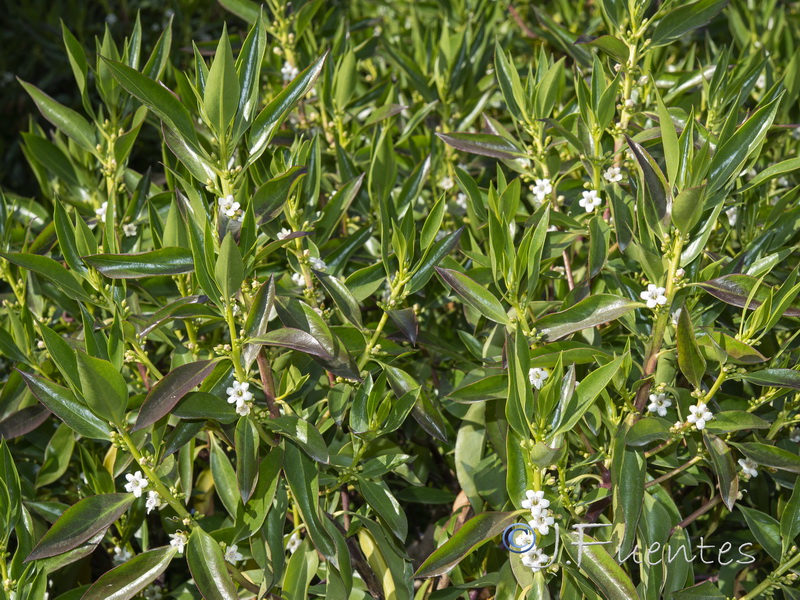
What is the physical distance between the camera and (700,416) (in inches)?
49.2

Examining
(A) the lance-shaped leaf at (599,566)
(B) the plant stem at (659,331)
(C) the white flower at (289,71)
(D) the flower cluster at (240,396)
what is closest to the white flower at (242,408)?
(D) the flower cluster at (240,396)

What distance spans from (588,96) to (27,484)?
1.29 meters

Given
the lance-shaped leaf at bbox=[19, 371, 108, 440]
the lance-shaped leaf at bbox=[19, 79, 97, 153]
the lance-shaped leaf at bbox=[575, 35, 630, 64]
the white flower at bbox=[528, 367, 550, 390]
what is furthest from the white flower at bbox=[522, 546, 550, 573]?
the lance-shaped leaf at bbox=[19, 79, 97, 153]

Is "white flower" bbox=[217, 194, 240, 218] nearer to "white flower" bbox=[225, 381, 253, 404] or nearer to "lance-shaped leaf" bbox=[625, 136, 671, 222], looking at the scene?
"white flower" bbox=[225, 381, 253, 404]

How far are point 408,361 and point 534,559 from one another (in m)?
0.52

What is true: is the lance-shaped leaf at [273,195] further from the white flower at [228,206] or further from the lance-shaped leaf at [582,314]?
the lance-shaped leaf at [582,314]

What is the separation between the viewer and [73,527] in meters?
1.22

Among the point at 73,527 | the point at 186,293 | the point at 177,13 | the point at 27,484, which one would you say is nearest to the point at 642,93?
the point at 186,293

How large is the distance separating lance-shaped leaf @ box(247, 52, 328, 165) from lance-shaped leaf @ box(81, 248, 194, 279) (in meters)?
0.20

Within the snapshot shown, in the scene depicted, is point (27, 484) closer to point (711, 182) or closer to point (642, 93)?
point (711, 182)

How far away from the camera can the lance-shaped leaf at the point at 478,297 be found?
1312 millimetres

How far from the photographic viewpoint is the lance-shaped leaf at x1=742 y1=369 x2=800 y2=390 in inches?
48.2

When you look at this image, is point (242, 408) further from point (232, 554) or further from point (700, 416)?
point (700, 416)

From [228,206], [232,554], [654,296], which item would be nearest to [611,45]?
[654,296]
